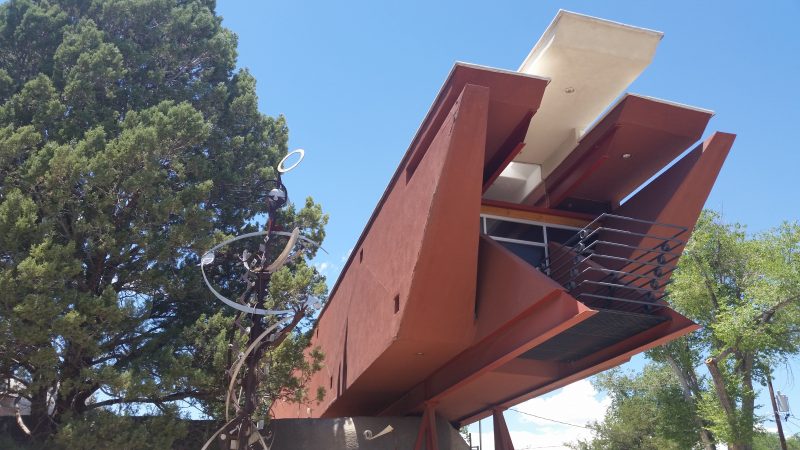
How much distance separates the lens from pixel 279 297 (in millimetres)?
13594

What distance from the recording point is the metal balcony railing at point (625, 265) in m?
10.3

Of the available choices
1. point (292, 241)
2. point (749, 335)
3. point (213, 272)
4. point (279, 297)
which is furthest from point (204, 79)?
point (749, 335)

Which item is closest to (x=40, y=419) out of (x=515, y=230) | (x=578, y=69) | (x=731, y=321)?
(x=515, y=230)

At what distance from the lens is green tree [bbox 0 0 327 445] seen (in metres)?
12.0

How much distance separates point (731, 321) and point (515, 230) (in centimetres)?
1210

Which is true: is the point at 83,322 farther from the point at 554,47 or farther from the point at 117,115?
the point at 554,47

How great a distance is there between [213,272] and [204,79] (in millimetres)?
6709

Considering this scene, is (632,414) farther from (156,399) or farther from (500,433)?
(156,399)

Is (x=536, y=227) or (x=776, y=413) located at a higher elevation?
(x=536, y=227)

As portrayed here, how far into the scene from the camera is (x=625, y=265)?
36.7 feet

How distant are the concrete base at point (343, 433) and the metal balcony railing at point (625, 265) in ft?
16.6

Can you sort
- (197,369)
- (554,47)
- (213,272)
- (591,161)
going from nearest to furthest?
(554,47)
(591,161)
(197,369)
(213,272)

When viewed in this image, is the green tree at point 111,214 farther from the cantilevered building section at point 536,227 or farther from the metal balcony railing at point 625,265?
the metal balcony railing at point 625,265

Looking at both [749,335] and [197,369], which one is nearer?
[197,369]
